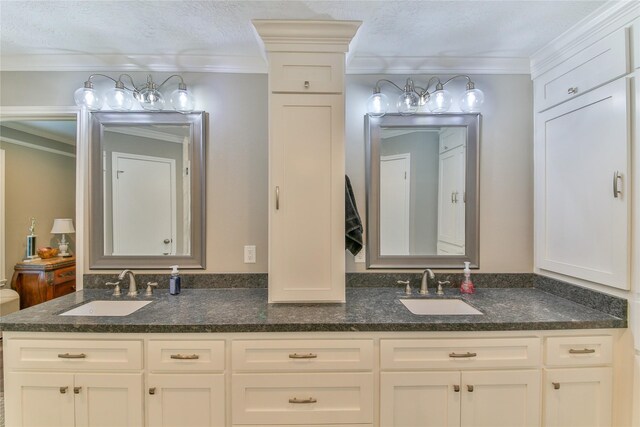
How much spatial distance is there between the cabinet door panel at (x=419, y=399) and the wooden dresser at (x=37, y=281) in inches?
137

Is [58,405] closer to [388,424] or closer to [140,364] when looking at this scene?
[140,364]

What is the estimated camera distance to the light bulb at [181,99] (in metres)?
1.86

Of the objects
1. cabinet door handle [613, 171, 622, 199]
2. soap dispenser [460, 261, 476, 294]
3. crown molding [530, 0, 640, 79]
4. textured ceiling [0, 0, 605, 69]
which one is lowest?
soap dispenser [460, 261, 476, 294]

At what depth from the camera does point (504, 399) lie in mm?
1375

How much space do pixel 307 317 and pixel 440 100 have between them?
157cm

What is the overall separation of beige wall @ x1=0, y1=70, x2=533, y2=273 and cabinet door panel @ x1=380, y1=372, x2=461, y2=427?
2.45ft

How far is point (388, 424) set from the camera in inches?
53.4

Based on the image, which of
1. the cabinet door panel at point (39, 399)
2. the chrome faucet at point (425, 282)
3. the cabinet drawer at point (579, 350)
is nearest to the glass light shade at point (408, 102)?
the chrome faucet at point (425, 282)

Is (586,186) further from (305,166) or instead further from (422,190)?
(305,166)

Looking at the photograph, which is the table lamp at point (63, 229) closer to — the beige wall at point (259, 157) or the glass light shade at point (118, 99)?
the beige wall at point (259, 157)

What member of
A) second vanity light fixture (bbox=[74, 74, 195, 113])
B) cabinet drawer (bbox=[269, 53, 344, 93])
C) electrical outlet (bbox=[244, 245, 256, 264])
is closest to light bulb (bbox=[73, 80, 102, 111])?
second vanity light fixture (bbox=[74, 74, 195, 113])

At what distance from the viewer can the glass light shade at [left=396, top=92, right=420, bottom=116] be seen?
1.86m

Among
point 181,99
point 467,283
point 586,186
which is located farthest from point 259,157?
point 586,186

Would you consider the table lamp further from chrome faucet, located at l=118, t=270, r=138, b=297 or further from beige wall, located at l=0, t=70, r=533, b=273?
chrome faucet, located at l=118, t=270, r=138, b=297
